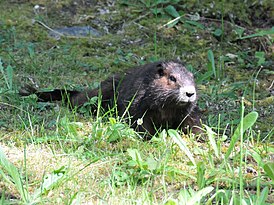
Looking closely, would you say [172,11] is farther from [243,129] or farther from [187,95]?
[243,129]

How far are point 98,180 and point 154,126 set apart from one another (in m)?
1.22

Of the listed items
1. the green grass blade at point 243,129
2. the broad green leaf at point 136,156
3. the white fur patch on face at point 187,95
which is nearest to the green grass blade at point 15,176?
the broad green leaf at point 136,156

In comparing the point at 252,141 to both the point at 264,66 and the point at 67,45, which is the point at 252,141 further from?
the point at 67,45

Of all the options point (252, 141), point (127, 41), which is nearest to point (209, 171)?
point (252, 141)

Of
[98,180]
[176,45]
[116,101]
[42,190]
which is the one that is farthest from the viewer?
[176,45]

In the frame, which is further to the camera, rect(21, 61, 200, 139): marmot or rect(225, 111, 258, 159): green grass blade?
rect(21, 61, 200, 139): marmot

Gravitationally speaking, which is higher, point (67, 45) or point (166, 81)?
point (166, 81)

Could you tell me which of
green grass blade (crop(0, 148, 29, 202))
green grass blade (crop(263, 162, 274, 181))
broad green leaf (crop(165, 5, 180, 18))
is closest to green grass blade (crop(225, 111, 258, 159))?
green grass blade (crop(263, 162, 274, 181))

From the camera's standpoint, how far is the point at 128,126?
5.17m

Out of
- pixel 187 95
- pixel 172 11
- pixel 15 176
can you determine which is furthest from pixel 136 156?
pixel 172 11

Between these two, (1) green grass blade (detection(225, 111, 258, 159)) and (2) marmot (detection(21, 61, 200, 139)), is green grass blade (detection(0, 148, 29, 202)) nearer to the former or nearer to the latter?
(1) green grass blade (detection(225, 111, 258, 159))

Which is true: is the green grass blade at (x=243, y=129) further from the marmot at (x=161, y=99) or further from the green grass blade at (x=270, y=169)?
the marmot at (x=161, y=99)

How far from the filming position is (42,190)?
3865 millimetres

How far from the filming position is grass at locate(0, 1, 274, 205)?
3.99m
